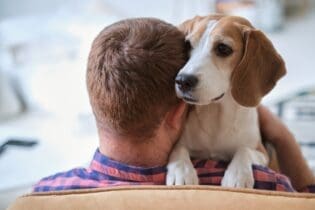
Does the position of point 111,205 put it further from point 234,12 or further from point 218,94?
point 234,12

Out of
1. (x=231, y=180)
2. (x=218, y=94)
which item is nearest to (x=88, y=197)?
(x=231, y=180)

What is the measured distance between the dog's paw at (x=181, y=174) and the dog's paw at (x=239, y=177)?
0.20 ft

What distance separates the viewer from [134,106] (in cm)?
80

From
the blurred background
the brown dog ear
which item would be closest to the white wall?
the blurred background

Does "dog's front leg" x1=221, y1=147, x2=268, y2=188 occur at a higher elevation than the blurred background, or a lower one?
lower

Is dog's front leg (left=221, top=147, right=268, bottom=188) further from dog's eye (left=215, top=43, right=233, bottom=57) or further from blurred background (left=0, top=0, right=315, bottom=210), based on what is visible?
blurred background (left=0, top=0, right=315, bottom=210)

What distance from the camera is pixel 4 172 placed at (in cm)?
169

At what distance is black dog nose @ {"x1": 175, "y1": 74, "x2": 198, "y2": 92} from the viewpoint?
862mm

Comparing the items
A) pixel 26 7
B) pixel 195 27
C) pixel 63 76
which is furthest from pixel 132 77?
pixel 26 7

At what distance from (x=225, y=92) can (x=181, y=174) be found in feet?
0.83

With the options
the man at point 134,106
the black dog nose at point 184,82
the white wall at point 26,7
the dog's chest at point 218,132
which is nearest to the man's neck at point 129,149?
the man at point 134,106

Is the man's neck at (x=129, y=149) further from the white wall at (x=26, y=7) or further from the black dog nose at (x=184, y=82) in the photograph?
the white wall at (x=26, y=7)

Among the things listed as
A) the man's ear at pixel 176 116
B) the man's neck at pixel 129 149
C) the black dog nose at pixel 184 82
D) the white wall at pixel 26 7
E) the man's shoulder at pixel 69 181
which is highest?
the white wall at pixel 26 7

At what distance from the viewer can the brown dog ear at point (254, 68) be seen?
1.02 meters
